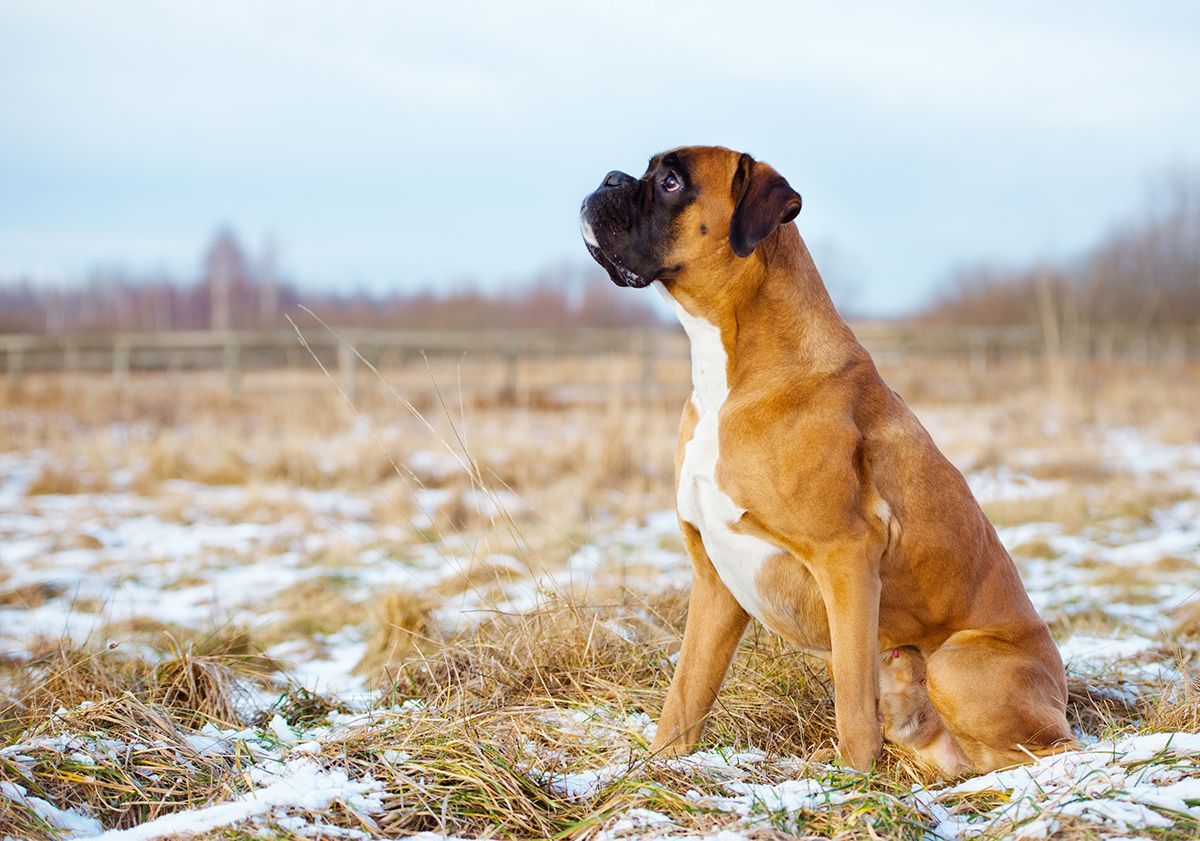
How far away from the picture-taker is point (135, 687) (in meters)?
3.41

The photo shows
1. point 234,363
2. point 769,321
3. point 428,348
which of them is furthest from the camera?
point 428,348

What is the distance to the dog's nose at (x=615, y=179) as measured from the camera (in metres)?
3.03

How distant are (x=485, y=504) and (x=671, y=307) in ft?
18.4

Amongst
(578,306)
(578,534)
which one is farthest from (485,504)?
(578,306)

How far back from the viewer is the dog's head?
296 cm

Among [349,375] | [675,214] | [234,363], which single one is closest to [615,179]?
[675,214]

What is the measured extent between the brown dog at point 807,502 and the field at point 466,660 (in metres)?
0.20

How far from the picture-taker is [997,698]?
9.20 feet

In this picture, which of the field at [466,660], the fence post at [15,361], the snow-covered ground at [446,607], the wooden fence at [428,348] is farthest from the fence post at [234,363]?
the field at [466,660]

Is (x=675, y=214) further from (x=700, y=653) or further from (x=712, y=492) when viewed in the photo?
A: (x=700, y=653)

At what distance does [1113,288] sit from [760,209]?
25621mm

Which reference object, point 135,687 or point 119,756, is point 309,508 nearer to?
point 135,687

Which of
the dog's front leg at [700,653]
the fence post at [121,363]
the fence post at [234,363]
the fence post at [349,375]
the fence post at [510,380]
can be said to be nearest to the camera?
the dog's front leg at [700,653]

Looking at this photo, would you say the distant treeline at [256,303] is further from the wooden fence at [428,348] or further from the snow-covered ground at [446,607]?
the snow-covered ground at [446,607]
